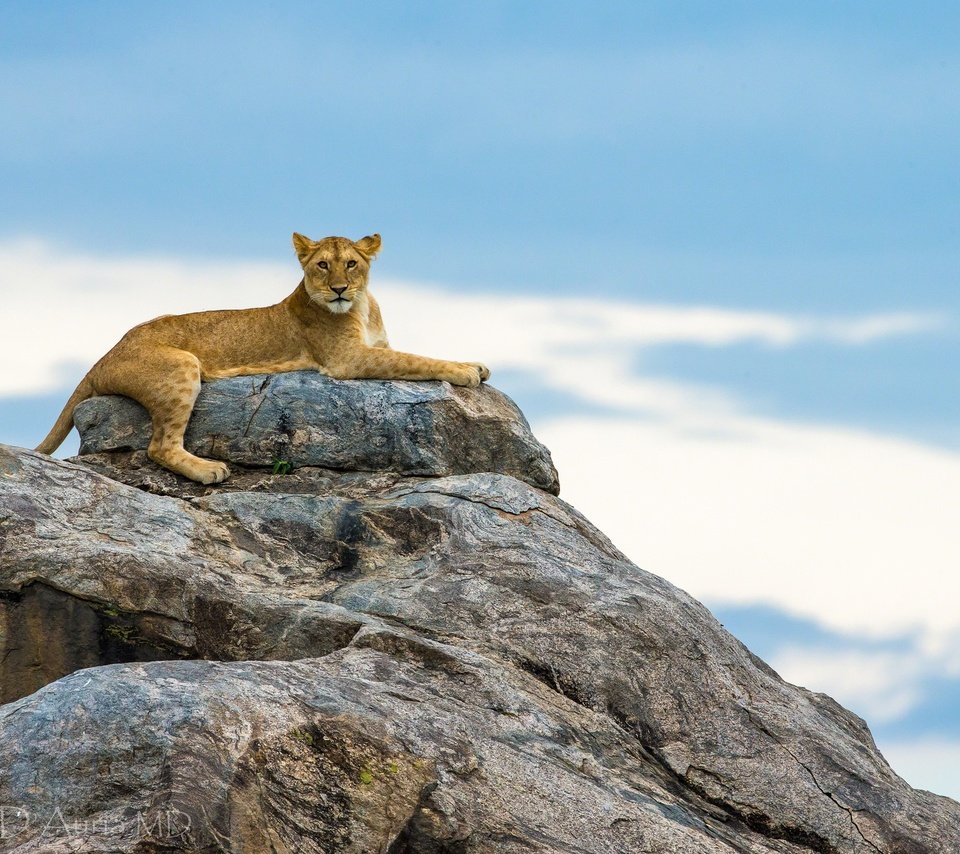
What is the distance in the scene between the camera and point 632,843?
8.52m

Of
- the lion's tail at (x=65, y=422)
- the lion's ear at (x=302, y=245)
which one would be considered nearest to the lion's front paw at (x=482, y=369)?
the lion's ear at (x=302, y=245)

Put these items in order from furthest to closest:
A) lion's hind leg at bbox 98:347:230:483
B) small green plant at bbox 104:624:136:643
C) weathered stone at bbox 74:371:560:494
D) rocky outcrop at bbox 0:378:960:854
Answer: weathered stone at bbox 74:371:560:494, lion's hind leg at bbox 98:347:230:483, small green plant at bbox 104:624:136:643, rocky outcrop at bbox 0:378:960:854

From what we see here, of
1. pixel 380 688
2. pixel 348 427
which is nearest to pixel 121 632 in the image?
pixel 380 688

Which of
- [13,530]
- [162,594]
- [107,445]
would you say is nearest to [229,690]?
[162,594]

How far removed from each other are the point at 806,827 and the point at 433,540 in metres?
3.71

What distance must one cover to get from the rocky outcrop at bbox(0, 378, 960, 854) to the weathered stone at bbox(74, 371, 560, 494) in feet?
0.46

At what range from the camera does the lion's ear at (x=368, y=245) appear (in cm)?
1473

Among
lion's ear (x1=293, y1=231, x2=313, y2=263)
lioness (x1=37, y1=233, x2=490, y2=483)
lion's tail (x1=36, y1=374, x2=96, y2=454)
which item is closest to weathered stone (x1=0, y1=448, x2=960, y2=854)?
lioness (x1=37, y1=233, x2=490, y2=483)

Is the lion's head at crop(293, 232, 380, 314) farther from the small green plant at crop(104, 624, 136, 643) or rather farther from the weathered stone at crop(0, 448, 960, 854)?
the small green plant at crop(104, 624, 136, 643)

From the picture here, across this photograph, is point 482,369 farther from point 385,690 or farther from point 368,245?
point 385,690

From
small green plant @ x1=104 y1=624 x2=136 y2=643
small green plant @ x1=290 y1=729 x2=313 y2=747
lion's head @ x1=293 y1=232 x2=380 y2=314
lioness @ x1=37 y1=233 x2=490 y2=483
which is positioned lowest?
small green plant @ x1=290 y1=729 x2=313 y2=747

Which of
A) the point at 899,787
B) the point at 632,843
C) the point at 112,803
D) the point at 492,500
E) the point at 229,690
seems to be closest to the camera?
the point at 112,803

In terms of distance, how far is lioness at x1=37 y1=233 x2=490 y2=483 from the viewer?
44.9ft

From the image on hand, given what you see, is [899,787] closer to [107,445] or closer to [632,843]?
[632,843]
